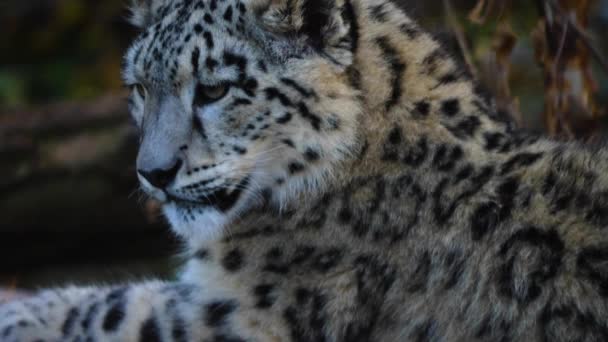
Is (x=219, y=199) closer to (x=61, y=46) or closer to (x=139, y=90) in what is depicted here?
(x=139, y=90)

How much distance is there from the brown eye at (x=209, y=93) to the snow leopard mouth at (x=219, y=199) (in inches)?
13.2

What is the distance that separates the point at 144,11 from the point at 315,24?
93cm

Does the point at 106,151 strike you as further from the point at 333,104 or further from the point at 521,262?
the point at 521,262

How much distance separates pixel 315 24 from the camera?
4.13m

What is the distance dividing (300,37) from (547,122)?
267 centimetres

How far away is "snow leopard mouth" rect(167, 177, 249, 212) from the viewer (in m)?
4.26

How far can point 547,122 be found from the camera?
6.38 m

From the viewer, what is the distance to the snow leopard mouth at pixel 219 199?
4.26m

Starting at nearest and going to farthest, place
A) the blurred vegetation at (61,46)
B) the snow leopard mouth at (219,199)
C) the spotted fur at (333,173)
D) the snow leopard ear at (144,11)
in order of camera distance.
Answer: the spotted fur at (333,173) < the snow leopard mouth at (219,199) < the snow leopard ear at (144,11) < the blurred vegetation at (61,46)


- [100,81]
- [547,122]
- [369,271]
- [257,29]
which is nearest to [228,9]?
[257,29]

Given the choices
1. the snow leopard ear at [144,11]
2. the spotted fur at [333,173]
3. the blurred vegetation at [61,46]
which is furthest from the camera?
the blurred vegetation at [61,46]

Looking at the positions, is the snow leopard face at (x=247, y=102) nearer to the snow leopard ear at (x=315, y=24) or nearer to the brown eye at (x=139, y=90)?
the snow leopard ear at (x=315, y=24)

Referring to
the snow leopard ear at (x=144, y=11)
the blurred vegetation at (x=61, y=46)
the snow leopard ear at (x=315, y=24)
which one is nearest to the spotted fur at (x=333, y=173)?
the snow leopard ear at (x=315, y=24)

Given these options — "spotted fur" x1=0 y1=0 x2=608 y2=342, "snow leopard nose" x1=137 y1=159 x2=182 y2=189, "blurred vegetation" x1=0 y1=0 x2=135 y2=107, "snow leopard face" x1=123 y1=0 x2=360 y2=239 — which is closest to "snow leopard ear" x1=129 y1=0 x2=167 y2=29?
"spotted fur" x1=0 y1=0 x2=608 y2=342
